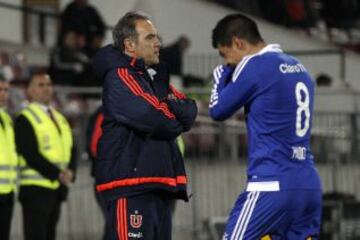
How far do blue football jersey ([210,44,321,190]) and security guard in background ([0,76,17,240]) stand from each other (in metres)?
3.55

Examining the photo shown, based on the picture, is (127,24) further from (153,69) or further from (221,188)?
(221,188)

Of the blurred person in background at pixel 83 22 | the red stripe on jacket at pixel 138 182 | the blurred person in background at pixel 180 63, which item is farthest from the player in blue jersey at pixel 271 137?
the blurred person in background at pixel 83 22

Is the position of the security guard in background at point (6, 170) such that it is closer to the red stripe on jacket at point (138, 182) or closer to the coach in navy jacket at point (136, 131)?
the coach in navy jacket at point (136, 131)

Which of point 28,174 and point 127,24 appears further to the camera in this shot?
point 28,174

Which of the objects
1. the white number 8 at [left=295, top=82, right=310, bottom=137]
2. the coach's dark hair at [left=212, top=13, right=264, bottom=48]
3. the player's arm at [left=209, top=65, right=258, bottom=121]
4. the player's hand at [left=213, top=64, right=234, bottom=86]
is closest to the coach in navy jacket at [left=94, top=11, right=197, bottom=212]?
the player's arm at [left=209, top=65, right=258, bottom=121]

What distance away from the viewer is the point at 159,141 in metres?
8.34

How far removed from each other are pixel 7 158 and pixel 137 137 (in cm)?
355

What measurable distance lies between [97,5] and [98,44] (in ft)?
7.72

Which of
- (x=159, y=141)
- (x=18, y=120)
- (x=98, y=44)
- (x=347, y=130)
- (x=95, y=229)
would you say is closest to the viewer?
(x=159, y=141)

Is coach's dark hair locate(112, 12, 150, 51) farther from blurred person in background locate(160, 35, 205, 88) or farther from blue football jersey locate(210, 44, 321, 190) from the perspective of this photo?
blurred person in background locate(160, 35, 205, 88)

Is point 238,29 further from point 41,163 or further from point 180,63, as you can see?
point 180,63

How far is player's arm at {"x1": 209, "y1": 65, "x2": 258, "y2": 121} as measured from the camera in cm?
841

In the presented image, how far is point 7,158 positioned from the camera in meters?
11.6

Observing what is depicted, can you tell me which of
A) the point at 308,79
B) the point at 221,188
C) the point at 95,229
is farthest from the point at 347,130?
the point at 308,79
